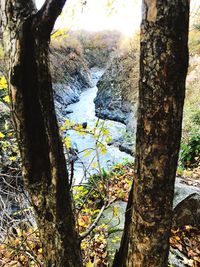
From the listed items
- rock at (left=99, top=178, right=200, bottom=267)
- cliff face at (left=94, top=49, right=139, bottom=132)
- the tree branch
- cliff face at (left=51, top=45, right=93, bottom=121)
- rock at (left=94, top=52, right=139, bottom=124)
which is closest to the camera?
the tree branch

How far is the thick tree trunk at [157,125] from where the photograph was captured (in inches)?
52.5

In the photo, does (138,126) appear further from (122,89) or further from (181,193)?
(122,89)

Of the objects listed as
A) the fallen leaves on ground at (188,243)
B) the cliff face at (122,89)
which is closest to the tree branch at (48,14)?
the fallen leaves on ground at (188,243)

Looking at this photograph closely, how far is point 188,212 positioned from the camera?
3.71 metres

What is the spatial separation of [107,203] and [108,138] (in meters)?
0.89

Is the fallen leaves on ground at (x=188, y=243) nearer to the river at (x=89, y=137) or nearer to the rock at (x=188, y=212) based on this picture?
the rock at (x=188, y=212)

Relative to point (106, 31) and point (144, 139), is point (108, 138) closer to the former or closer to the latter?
point (144, 139)

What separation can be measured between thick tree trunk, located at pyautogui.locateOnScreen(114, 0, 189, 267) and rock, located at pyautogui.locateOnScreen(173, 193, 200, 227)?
6.75 ft

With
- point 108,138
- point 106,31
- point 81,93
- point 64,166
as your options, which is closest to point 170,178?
point 64,166

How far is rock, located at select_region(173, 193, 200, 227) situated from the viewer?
3662 millimetres

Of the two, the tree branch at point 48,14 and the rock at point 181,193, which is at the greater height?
the tree branch at point 48,14

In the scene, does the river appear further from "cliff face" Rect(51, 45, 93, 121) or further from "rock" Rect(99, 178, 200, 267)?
"rock" Rect(99, 178, 200, 267)

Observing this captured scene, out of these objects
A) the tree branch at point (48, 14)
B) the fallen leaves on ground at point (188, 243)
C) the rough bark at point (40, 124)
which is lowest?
the fallen leaves on ground at point (188, 243)

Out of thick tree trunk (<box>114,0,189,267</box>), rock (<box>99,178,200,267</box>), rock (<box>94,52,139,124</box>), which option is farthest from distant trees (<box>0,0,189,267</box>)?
rock (<box>94,52,139,124</box>)
